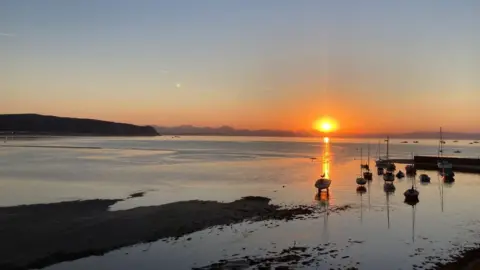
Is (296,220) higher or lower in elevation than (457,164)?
lower

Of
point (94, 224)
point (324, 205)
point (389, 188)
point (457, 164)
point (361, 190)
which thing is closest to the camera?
point (94, 224)

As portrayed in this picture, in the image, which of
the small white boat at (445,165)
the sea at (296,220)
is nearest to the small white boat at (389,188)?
the sea at (296,220)

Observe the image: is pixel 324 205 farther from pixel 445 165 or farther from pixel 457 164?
pixel 457 164

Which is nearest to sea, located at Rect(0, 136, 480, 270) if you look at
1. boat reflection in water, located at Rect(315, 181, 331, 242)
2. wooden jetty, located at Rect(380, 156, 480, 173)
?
boat reflection in water, located at Rect(315, 181, 331, 242)

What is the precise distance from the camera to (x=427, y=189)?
2026 inches

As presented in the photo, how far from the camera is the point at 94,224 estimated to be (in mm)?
26016

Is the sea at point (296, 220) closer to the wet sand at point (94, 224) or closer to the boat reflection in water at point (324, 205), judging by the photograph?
the boat reflection in water at point (324, 205)

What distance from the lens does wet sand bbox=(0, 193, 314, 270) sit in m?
20.6

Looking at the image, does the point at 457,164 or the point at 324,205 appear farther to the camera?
the point at 457,164

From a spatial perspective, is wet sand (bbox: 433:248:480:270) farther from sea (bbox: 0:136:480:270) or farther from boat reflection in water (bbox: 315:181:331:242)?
boat reflection in water (bbox: 315:181:331:242)

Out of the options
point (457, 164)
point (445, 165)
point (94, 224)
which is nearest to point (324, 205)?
point (94, 224)

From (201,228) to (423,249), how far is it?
509 inches

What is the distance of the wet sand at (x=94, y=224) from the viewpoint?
2058cm

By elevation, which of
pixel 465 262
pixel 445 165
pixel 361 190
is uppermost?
pixel 445 165
